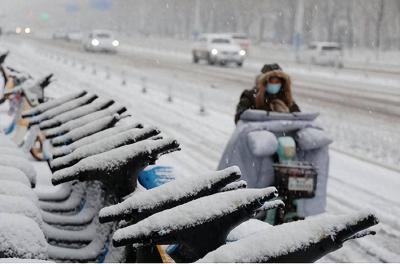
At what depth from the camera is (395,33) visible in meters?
86.7

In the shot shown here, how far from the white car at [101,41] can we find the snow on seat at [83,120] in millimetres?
45249

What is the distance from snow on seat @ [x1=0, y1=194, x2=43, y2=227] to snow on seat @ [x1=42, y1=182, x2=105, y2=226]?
75 cm

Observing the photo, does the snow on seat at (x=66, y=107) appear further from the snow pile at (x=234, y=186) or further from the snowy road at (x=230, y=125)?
the snow pile at (x=234, y=186)

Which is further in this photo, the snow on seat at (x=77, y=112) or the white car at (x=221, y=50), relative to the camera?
the white car at (x=221, y=50)

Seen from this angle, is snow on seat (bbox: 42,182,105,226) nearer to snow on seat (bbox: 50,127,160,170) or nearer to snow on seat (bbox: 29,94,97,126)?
snow on seat (bbox: 50,127,160,170)

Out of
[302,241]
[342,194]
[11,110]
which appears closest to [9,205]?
[302,241]

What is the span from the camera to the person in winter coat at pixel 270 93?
6824 millimetres

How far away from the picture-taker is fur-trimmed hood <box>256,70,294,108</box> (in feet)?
22.3

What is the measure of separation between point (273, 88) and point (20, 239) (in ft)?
16.3

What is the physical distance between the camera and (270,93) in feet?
22.8

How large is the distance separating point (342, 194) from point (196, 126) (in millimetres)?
6388

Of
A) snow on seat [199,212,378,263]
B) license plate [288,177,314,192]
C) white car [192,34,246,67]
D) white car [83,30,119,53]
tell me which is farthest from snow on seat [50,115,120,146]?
white car [83,30,119,53]

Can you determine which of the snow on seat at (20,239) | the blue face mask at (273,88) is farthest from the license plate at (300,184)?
the snow on seat at (20,239)

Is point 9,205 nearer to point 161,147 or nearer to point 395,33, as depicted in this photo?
point 161,147
